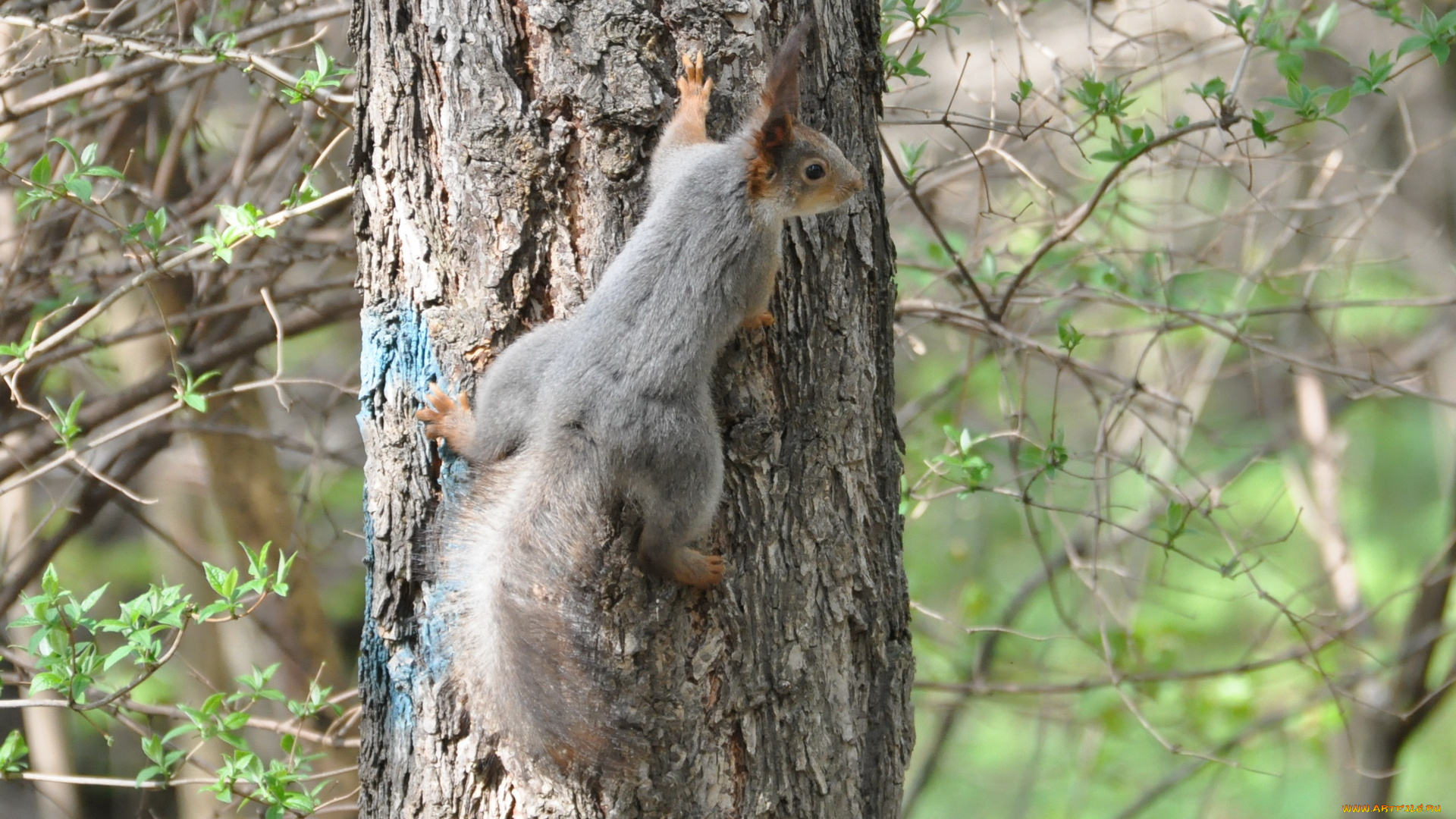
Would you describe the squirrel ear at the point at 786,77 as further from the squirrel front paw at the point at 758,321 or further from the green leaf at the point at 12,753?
the green leaf at the point at 12,753

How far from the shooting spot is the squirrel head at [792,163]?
6.03ft

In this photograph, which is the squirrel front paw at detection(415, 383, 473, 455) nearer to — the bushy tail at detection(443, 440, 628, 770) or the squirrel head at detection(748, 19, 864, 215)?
the bushy tail at detection(443, 440, 628, 770)

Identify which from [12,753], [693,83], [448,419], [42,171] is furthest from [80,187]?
[693,83]

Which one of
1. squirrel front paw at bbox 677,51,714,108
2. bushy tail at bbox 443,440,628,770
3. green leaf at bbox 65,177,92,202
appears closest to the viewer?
bushy tail at bbox 443,440,628,770

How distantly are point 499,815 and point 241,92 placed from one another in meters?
6.30

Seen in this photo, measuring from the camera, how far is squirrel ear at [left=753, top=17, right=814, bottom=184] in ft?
5.82

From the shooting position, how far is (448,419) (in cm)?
185

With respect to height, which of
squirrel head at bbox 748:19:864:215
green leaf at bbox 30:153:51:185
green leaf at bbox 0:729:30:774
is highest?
squirrel head at bbox 748:19:864:215

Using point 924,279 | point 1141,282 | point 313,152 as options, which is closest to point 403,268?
point 313,152

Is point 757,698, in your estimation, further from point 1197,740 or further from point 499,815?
point 1197,740

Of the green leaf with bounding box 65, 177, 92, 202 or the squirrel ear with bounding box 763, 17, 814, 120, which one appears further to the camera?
the green leaf with bounding box 65, 177, 92, 202

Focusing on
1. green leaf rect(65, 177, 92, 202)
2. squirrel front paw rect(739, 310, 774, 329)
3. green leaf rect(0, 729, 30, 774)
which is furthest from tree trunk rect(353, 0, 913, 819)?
green leaf rect(0, 729, 30, 774)

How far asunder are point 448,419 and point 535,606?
35cm

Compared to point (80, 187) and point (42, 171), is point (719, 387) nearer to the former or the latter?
point (80, 187)
